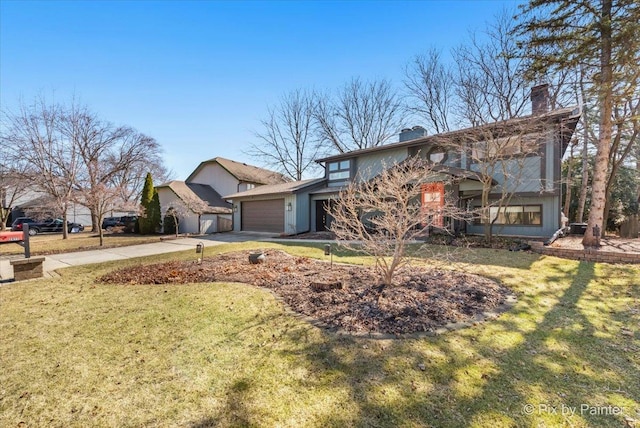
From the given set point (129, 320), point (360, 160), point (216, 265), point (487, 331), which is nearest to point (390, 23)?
point (360, 160)

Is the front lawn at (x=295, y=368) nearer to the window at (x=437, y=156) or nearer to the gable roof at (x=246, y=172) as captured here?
the window at (x=437, y=156)

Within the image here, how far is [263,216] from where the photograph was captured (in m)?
19.3

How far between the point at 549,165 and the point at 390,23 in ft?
31.5

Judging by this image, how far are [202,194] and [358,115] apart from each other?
1703cm

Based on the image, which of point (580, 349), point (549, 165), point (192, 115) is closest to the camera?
point (580, 349)

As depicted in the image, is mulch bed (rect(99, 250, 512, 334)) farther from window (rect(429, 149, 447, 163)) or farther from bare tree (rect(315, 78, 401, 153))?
bare tree (rect(315, 78, 401, 153))

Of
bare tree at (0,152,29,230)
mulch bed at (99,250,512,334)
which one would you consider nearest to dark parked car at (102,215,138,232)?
bare tree at (0,152,29,230)

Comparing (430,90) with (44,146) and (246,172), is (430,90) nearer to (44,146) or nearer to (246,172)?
(246,172)

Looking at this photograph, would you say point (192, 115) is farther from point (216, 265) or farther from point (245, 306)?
point (245, 306)

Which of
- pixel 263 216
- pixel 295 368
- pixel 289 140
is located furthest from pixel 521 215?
pixel 289 140

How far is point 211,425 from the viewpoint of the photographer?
2141 millimetres

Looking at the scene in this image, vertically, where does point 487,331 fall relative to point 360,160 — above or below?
below

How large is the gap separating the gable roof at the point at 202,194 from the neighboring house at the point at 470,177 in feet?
15.3

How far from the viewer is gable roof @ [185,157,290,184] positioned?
80.4 ft
